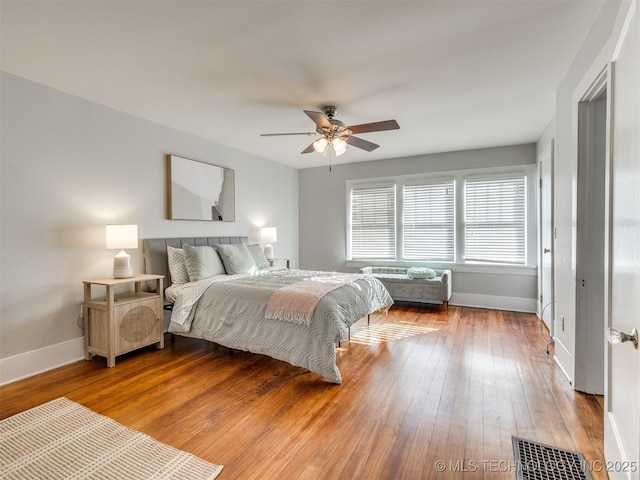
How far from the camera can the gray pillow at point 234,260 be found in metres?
4.01

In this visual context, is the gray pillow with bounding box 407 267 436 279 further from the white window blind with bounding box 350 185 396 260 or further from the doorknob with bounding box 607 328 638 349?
the doorknob with bounding box 607 328 638 349

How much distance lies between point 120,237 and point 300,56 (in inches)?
93.6

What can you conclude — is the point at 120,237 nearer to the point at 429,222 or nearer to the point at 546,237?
the point at 429,222

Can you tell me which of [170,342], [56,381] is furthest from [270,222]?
[56,381]

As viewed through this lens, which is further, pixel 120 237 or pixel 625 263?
pixel 120 237

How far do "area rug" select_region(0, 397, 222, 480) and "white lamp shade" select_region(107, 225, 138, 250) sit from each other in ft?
4.83

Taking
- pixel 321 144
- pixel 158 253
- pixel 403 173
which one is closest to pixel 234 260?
pixel 158 253

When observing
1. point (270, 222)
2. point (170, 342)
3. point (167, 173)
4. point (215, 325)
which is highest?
point (167, 173)

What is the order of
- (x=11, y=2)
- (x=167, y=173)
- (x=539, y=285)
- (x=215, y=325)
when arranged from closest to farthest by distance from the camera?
(x=11, y=2) → (x=215, y=325) → (x=167, y=173) → (x=539, y=285)

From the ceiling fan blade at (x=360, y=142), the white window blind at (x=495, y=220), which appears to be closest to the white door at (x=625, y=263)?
the ceiling fan blade at (x=360, y=142)

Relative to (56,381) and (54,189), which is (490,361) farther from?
(54,189)

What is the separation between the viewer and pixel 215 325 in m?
3.22

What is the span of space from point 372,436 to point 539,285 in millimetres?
3891

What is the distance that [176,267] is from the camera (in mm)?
3707
